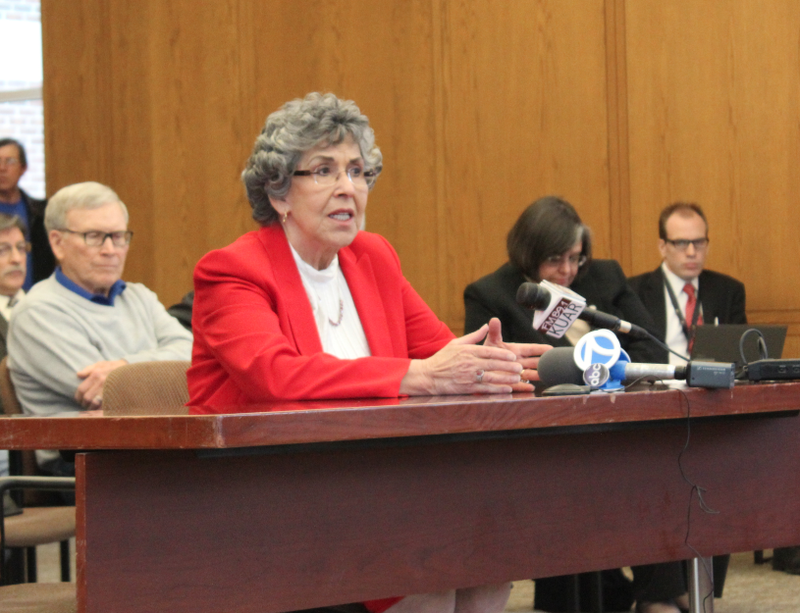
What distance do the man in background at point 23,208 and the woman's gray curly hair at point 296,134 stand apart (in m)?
3.40

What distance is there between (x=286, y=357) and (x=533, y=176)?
351 centimetres

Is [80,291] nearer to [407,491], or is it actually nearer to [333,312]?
[333,312]

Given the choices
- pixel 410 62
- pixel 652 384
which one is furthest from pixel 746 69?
pixel 652 384

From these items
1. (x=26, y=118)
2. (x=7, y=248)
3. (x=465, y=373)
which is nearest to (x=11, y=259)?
(x=7, y=248)

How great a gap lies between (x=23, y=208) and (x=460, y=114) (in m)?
2.35

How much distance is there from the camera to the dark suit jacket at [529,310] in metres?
3.29

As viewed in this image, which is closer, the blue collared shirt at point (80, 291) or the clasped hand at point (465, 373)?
the clasped hand at point (465, 373)

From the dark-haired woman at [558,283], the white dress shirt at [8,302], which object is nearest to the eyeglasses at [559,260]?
the dark-haired woman at [558,283]

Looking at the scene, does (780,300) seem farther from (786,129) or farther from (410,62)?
(410,62)

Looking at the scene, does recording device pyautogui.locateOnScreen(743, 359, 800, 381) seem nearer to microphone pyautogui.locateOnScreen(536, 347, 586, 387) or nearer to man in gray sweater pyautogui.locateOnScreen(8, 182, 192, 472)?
microphone pyautogui.locateOnScreen(536, 347, 586, 387)

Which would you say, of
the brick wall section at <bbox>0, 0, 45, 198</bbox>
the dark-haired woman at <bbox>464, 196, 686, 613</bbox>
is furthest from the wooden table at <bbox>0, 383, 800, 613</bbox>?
the brick wall section at <bbox>0, 0, 45, 198</bbox>

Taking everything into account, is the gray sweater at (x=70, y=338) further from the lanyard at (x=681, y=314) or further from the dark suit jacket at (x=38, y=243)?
the lanyard at (x=681, y=314)

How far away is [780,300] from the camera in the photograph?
467cm

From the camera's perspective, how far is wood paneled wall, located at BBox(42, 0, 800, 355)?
15.5 feet
